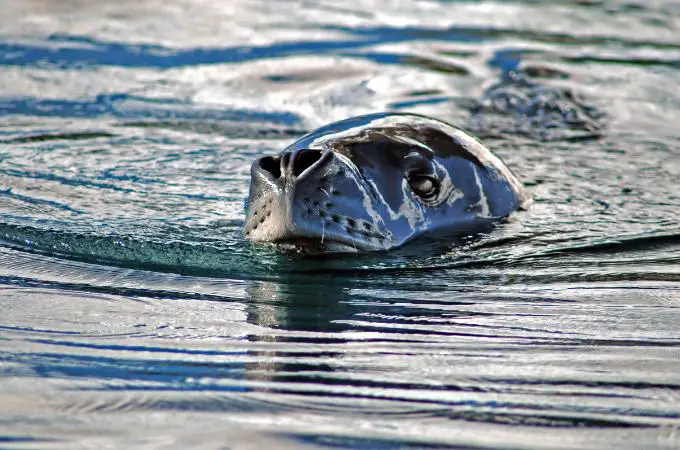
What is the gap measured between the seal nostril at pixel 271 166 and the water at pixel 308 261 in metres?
0.32

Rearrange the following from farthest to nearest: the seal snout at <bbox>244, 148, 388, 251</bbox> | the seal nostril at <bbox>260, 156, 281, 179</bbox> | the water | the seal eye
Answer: the seal eye → the seal nostril at <bbox>260, 156, 281, 179</bbox> → the seal snout at <bbox>244, 148, 388, 251</bbox> → the water

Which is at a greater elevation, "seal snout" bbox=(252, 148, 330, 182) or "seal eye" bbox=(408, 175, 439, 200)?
"seal snout" bbox=(252, 148, 330, 182)

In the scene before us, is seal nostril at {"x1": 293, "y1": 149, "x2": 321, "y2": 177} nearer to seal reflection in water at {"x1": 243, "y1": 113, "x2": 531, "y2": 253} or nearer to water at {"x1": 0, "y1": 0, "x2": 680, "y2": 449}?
seal reflection in water at {"x1": 243, "y1": 113, "x2": 531, "y2": 253}

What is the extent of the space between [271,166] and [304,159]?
139mm

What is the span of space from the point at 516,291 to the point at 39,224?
2.10 metres

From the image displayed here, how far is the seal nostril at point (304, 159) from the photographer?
4.62 m

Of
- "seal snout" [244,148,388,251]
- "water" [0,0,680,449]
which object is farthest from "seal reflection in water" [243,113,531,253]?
"water" [0,0,680,449]

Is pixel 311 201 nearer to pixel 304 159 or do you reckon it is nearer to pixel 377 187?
pixel 304 159

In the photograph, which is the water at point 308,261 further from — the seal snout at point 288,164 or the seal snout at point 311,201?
the seal snout at point 288,164

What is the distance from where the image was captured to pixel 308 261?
4.72 m

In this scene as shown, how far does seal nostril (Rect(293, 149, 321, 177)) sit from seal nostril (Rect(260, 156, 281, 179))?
0.25 feet

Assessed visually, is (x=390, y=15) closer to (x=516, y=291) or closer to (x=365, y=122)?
(x=365, y=122)

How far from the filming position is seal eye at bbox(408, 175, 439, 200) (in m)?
5.14

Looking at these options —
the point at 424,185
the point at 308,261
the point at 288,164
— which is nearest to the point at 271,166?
the point at 288,164
